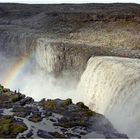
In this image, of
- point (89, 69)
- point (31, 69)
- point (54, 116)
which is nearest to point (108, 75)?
point (89, 69)

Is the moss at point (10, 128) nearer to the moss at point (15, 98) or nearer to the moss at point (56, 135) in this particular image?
the moss at point (56, 135)

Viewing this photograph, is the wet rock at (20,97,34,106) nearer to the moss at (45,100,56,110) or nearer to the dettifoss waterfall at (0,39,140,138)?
the moss at (45,100,56,110)

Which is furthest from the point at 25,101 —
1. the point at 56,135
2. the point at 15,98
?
the point at 56,135

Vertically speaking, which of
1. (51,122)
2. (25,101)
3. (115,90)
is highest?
(115,90)

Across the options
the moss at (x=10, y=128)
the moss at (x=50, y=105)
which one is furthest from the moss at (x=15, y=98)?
the moss at (x=10, y=128)

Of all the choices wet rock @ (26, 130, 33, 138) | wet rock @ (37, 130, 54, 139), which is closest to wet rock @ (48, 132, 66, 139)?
wet rock @ (37, 130, 54, 139)

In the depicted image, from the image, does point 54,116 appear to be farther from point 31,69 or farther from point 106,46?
point 31,69

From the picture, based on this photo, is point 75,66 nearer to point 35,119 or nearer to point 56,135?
point 35,119
